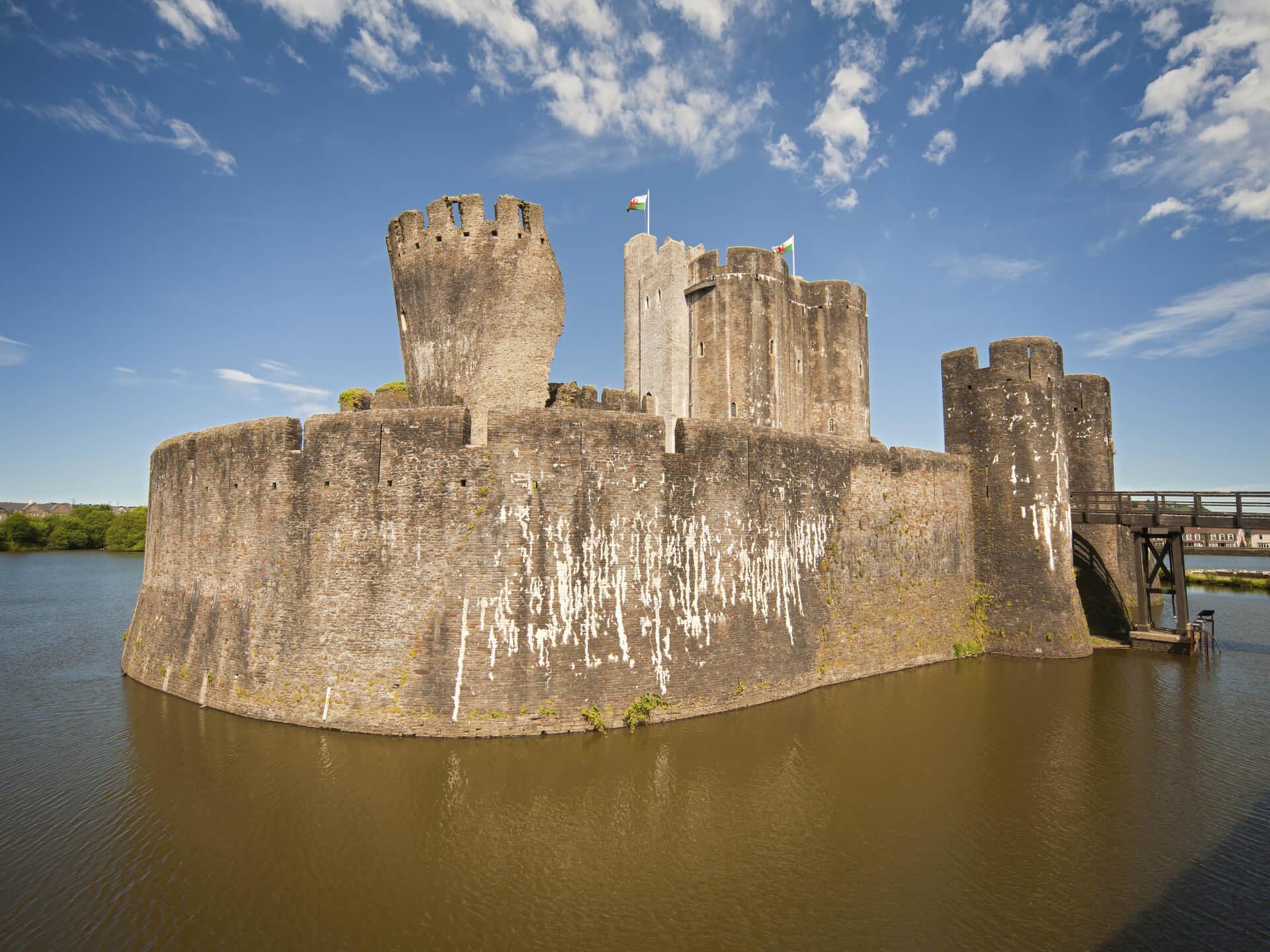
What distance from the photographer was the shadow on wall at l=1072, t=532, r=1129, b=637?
19250mm

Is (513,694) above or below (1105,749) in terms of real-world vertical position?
above

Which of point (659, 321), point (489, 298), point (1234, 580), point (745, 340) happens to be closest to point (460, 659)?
point (489, 298)

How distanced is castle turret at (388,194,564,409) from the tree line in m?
71.9

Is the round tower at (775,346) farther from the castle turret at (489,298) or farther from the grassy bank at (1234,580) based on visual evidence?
the grassy bank at (1234,580)

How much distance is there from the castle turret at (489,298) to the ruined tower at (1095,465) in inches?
661

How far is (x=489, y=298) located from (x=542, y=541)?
5.10 meters

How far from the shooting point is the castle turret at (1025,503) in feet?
55.0

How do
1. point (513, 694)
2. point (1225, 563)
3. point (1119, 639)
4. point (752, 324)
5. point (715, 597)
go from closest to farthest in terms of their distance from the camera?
point (513, 694) → point (715, 597) → point (1119, 639) → point (752, 324) → point (1225, 563)

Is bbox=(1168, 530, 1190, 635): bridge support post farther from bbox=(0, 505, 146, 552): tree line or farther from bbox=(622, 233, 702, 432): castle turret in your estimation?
bbox=(0, 505, 146, 552): tree line

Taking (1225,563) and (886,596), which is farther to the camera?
(1225,563)

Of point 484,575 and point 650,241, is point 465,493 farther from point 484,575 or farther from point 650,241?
point 650,241

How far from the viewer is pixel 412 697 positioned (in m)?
9.87

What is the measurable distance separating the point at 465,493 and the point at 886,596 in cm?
1004

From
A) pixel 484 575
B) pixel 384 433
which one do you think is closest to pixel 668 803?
pixel 484 575
